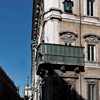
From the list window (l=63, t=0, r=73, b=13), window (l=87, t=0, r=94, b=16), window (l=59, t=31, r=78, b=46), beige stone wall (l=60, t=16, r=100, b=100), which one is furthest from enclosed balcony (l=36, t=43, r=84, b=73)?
window (l=87, t=0, r=94, b=16)

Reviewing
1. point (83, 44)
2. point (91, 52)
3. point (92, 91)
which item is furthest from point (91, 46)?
point (92, 91)

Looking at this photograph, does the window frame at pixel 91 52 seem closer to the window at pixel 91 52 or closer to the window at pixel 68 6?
the window at pixel 91 52

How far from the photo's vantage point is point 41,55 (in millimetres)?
28078

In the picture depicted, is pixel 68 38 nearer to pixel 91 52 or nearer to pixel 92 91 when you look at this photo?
pixel 91 52

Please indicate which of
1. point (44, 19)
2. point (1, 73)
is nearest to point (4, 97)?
point (1, 73)

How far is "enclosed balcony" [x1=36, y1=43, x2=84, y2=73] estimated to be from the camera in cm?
2808

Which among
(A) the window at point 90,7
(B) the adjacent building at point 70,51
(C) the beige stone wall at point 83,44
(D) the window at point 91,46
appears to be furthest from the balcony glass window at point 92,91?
(A) the window at point 90,7

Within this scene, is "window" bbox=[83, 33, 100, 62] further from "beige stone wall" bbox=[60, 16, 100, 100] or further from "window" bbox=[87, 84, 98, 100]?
"window" bbox=[87, 84, 98, 100]

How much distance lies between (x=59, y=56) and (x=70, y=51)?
109 centimetres

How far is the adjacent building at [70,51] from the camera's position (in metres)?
28.5

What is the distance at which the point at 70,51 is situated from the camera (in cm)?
2900

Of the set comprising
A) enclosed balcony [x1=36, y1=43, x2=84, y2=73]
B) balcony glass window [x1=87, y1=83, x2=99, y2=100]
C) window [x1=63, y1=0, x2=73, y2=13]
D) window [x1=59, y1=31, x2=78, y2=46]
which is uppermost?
window [x1=63, y1=0, x2=73, y2=13]

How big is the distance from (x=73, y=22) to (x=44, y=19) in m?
2.55

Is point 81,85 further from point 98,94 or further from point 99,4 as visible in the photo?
point 99,4
